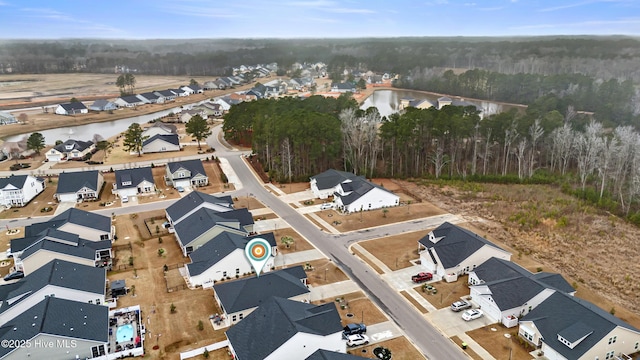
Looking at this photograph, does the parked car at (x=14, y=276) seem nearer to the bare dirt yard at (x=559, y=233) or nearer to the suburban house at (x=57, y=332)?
the suburban house at (x=57, y=332)

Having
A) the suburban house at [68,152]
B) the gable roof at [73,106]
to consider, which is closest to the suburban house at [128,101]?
the gable roof at [73,106]

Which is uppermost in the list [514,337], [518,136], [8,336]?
[518,136]

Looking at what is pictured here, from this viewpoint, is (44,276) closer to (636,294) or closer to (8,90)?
(636,294)

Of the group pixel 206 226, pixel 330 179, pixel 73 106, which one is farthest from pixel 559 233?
pixel 73 106

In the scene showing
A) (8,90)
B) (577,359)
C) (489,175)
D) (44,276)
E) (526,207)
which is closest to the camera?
(577,359)

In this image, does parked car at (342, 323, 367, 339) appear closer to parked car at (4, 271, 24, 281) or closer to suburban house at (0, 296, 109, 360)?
suburban house at (0, 296, 109, 360)

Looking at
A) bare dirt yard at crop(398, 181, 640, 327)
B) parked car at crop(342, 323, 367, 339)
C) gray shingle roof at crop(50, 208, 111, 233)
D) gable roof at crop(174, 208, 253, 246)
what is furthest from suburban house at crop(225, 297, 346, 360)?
gray shingle roof at crop(50, 208, 111, 233)

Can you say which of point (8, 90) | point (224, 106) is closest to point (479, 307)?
point (224, 106)

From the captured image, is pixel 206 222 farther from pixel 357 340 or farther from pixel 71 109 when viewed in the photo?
pixel 71 109
